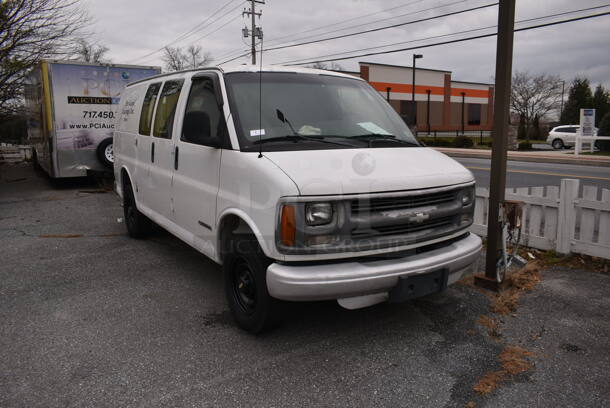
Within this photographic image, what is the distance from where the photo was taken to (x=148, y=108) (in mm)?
5816

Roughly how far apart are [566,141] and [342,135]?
3017cm

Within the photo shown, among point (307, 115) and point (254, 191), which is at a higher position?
point (307, 115)

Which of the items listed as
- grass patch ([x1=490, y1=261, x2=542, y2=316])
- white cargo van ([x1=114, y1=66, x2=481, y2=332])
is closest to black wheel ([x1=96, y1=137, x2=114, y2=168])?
white cargo van ([x1=114, y1=66, x2=481, y2=332])

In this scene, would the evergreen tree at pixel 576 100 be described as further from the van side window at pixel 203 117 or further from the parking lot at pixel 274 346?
the van side window at pixel 203 117

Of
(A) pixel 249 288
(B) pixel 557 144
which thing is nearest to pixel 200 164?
(A) pixel 249 288

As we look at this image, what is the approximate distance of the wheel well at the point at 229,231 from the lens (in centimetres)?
371

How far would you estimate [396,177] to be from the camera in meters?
3.42

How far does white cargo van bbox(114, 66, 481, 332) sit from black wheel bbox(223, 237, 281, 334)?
0.01m

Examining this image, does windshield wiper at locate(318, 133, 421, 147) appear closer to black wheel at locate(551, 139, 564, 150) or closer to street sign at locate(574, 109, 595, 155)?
street sign at locate(574, 109, 595, 155)

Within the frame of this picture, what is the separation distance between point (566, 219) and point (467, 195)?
221cm

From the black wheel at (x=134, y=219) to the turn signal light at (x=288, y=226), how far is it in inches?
154

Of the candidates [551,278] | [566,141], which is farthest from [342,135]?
[566,141]

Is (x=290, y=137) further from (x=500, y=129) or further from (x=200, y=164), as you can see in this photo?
(x=500, y=129)

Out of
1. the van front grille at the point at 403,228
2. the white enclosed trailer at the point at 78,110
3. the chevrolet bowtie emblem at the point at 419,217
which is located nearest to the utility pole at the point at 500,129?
the van front grille at the point at 403,228
